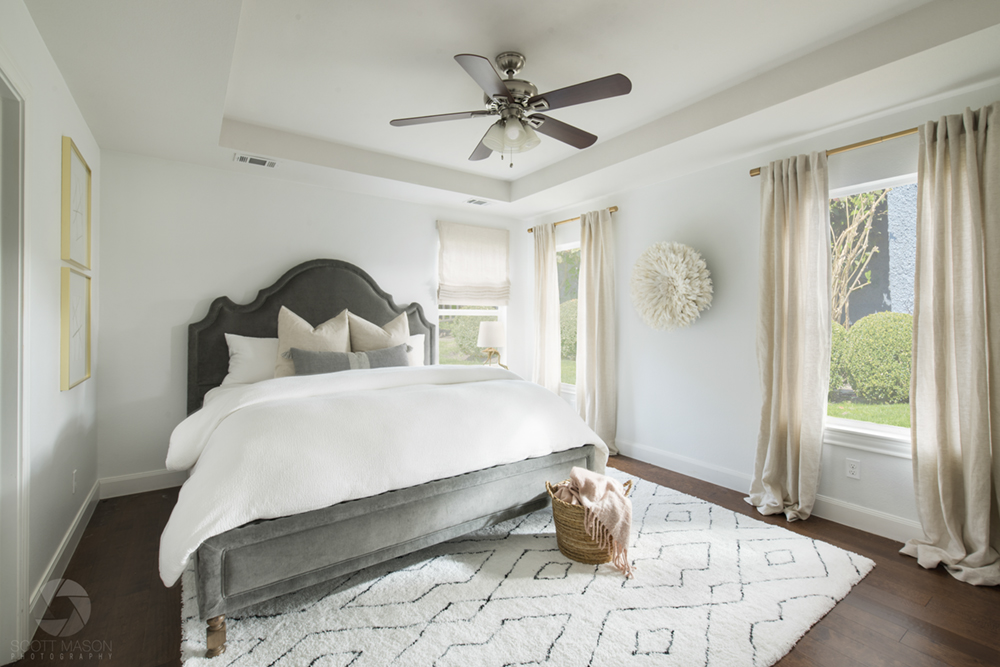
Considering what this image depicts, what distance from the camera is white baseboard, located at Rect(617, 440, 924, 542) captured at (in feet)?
8.44

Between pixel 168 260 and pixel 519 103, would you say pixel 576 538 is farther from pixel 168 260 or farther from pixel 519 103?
pixel 168 260

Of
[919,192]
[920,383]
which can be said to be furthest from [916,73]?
[920,383]

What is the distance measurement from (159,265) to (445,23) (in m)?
2.62

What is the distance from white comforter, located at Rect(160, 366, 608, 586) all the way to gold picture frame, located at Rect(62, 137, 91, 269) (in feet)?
3.40

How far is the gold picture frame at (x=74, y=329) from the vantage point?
2.29 meters

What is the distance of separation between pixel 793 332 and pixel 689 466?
130 centimetres

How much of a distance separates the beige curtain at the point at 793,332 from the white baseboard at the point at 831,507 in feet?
0.38

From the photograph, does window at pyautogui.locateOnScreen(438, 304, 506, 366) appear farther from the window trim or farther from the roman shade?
the window trim

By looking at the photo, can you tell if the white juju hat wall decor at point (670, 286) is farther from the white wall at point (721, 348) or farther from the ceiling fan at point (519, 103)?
the ceiling fan at point (519, 103)

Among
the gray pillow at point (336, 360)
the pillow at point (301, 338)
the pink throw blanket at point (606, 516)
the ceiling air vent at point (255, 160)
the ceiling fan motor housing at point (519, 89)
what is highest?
the ceiling air vent at point (255, 160)

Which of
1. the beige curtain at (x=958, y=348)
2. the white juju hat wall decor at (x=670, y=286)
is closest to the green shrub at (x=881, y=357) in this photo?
the beige curtain at (x=958, y=348)

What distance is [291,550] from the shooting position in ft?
6.10

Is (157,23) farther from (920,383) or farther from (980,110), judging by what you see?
(920,383)

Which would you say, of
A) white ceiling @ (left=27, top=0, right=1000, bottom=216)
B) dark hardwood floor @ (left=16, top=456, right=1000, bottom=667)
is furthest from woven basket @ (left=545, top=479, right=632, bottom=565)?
white ceiling @ (left=27, top=0, right=1000, bottom=216)
